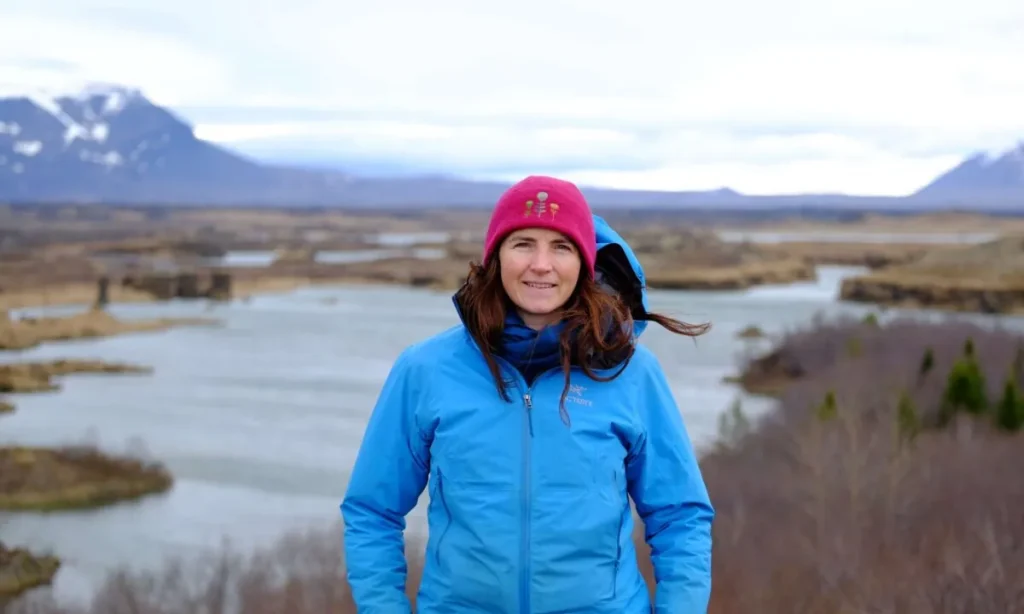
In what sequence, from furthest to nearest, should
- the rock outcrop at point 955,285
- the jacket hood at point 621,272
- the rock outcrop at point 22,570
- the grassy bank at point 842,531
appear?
1. the rock outcrop at point 955,285
2. the rock outcrop at point 22,570
3. the grassy bank at point 842,531
4. the jacket hood at point 621,272

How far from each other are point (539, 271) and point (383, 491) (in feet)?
1.62

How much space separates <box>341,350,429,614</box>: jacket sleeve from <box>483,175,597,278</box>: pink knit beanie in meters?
0.31

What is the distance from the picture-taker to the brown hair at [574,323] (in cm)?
214

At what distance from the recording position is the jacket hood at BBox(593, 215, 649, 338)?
234 cm

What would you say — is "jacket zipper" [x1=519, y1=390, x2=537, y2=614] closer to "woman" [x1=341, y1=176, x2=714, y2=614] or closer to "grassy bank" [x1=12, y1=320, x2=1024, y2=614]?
"woman" [x1=341, y1=176, x2=714, y2=614]

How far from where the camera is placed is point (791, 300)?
55.8 meters

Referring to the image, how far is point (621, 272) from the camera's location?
2.39m

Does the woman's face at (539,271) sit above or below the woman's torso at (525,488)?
above

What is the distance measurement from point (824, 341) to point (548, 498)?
3237 centimetres

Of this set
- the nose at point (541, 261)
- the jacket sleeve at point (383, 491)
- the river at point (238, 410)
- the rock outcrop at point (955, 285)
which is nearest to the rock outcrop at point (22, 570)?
the river at point (238, 410)

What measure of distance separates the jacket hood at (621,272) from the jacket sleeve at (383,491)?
18.2 inches

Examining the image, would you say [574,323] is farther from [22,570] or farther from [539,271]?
[22,570]

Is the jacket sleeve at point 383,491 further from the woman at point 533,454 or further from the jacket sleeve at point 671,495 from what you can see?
the jacket sleeve at point 671,495

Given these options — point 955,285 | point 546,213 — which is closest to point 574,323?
point 546,213
